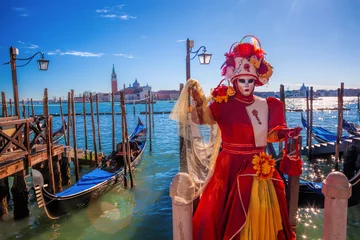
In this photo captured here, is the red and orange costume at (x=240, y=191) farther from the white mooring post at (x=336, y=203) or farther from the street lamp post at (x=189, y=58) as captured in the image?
the street lamp post at (x=189, y=58)

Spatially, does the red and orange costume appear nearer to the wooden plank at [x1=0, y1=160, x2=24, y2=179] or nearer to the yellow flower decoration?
the yellow flower decoration

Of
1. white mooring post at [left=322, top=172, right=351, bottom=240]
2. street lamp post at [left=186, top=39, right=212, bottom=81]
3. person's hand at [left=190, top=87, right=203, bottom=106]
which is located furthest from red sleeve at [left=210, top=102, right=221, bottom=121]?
street lamp post at [left=186, top=39, right=212, bottom=81]

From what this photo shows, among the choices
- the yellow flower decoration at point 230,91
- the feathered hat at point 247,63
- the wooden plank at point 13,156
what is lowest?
the wooden plank at point 13,156

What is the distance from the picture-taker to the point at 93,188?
5.61 meters

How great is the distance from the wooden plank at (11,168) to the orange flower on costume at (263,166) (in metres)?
4.21

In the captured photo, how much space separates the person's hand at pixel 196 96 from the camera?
2059mm

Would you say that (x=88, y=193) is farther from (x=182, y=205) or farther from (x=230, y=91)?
(x=230, y=91)

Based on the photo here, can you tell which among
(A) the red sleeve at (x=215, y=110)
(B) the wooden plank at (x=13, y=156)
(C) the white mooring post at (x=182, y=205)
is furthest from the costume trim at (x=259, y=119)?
(B) the wooden plank at (x=13, y=156)

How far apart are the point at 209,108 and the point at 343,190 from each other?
1106 mm

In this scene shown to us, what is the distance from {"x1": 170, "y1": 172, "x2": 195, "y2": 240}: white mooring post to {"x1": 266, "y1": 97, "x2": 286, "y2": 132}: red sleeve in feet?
2.66

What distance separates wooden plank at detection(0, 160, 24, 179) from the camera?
4.39 metres

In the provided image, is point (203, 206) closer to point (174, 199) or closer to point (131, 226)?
point (174, 199)

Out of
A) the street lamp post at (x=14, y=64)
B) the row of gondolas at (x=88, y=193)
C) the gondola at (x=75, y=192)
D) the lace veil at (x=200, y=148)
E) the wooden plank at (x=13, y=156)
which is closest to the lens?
the lace veil at (x=200, y=148)

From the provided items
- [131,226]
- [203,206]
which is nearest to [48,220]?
[131,226]
